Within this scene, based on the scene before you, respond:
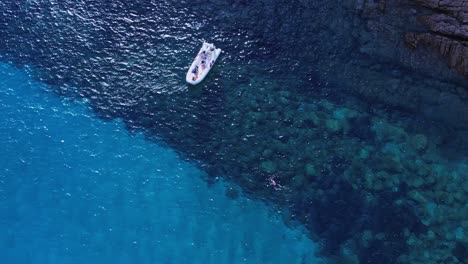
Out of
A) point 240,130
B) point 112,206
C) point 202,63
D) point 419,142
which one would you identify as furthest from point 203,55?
point 419,142

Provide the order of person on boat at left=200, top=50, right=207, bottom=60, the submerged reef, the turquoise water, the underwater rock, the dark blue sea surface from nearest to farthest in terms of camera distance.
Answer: the turquoise water, the submerged reef, the dark blue sea surface, the underwater rock, person on boat at left=200, top=50, right=207, bottom=60

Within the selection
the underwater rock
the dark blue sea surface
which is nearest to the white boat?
the dark blue sea surface

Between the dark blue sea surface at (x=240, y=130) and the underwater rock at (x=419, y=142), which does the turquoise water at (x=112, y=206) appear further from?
the underwater rock at (x=419, y=142)

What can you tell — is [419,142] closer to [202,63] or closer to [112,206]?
[202,63]

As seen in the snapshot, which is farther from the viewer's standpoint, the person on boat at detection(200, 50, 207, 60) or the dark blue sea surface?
the person on boat at detection(200, 50, 207, 60)

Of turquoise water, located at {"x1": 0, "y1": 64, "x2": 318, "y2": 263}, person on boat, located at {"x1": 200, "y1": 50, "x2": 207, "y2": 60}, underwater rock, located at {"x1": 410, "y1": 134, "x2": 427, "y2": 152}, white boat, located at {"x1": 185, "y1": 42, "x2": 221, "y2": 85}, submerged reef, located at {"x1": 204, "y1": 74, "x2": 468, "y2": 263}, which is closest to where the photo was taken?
turquoise water, located at {"x1": 0, "y1": 64, "x2": 318, "y2": 263}

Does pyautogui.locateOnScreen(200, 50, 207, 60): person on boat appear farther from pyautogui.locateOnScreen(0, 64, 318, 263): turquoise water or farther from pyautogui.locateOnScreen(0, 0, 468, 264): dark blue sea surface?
pyautogui.locateOnScreen(0, 64, 318, 263): turquoise water
